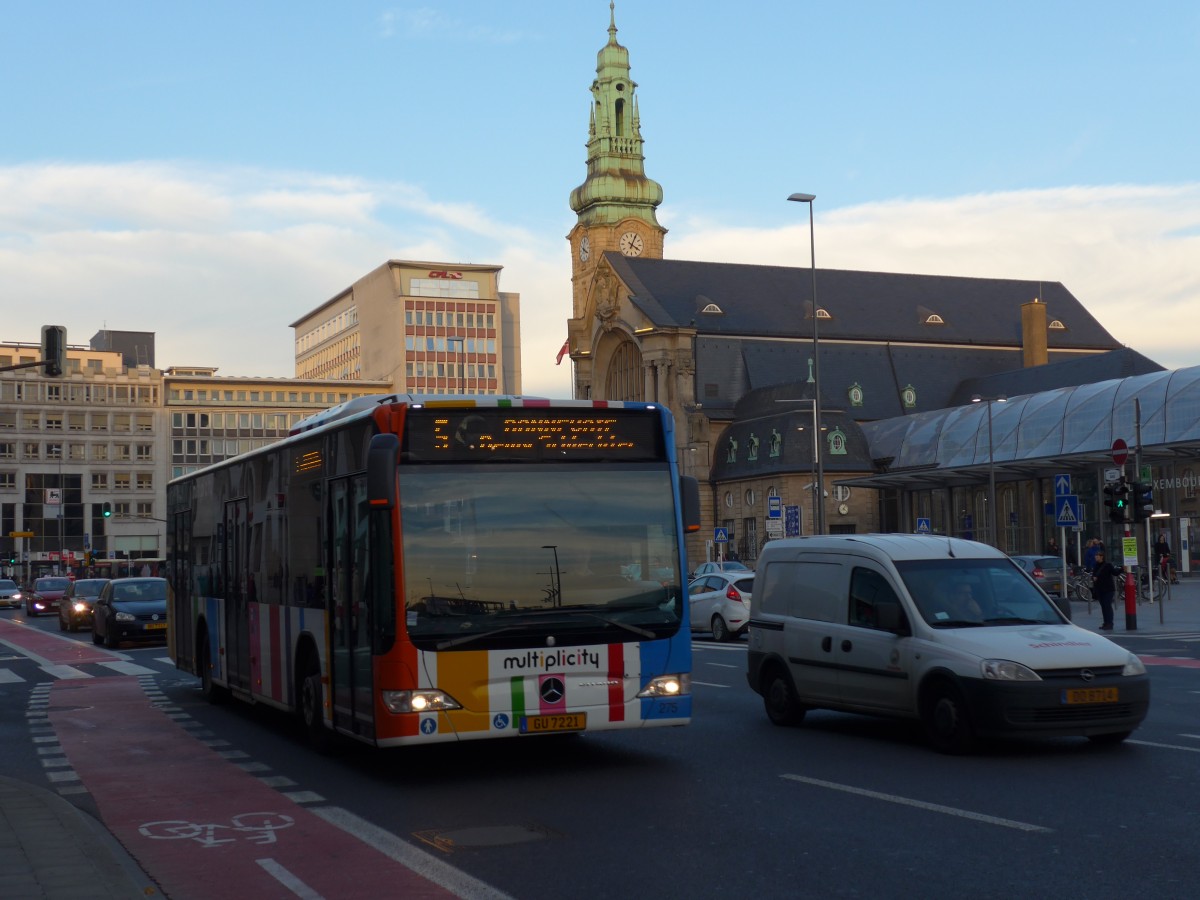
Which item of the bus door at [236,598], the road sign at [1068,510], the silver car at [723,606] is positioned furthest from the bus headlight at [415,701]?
the road sign at [1068,510]

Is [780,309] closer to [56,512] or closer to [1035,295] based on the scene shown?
[1035,295]

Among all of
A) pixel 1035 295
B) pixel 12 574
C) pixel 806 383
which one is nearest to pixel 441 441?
pixel 806 383

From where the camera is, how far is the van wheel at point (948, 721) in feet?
42.1

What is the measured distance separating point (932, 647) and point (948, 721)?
0.63m

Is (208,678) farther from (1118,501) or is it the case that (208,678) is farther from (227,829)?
(1118,501)

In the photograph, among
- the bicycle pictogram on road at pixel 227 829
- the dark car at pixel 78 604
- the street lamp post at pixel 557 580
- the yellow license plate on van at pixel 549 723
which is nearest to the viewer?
the bicycle pictogram on road at pixel 227 829

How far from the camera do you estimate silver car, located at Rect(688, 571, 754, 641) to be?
33625mm

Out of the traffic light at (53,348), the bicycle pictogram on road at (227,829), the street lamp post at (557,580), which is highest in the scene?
the traffic light at (53,348)

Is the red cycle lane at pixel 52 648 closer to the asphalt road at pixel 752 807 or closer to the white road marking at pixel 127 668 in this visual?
the white road marking at pixel 127 668

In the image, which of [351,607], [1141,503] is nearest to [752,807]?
[351,607]

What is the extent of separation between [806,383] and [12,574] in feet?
233

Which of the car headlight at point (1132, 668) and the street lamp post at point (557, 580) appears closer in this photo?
the street lamp post at point (557, 580)

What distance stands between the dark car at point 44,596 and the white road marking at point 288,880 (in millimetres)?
52915

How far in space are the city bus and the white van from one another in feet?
7.31
